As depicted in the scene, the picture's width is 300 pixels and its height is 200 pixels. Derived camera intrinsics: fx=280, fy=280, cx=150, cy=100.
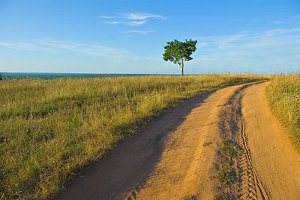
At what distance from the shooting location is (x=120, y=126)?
7266 mm

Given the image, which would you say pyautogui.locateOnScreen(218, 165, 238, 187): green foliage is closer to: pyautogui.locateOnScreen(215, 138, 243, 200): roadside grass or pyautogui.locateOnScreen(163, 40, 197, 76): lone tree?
pyautogui.locateOnScreen(215, 138, 243, 200): roadside grass

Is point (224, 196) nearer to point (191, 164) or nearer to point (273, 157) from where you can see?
point (191, 164)

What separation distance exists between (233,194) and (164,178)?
1192 mm

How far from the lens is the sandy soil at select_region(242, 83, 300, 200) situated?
4.54 metres

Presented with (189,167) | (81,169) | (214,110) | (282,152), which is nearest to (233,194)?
(189,167)

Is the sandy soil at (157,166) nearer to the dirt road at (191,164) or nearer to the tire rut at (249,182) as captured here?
the dirt road at (191,164)

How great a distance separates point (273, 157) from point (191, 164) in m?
1.76

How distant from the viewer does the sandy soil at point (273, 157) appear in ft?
14.9

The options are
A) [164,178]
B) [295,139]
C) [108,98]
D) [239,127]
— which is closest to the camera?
[164,178]

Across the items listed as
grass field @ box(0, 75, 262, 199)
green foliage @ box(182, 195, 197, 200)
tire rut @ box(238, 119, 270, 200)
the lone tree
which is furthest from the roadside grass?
the lone tree

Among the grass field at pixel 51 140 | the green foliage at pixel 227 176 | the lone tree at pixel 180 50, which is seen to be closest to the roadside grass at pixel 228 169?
the green foliage at pixel 227 176

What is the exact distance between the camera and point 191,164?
532cm

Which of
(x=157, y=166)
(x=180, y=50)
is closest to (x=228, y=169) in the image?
(x=157, y=166)

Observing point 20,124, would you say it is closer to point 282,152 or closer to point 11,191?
point 11,191
